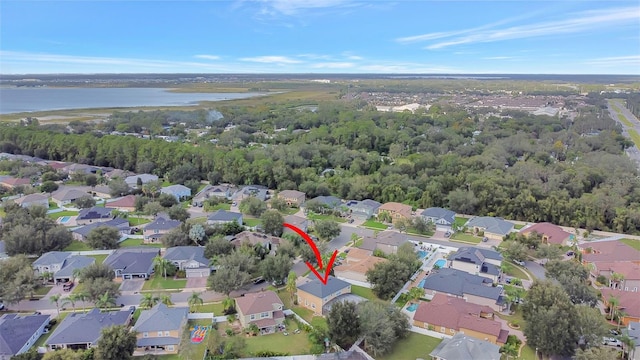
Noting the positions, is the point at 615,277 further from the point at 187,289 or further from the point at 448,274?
the point at 187,289

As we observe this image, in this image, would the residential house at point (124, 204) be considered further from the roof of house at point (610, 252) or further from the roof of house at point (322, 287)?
the roof of house at point (610, 252)

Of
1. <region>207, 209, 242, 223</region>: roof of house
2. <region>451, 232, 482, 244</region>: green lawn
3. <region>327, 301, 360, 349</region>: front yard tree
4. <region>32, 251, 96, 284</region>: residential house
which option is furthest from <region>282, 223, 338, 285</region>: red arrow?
<region>32, 251, 96, 284</region>: residential house

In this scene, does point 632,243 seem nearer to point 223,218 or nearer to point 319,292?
point 319,292

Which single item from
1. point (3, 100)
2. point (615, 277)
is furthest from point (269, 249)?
point (3, 100)

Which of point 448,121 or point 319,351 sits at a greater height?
point 448,121

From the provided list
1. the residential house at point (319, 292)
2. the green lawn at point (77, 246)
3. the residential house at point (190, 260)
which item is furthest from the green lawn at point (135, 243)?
Result: the residential house at point (319, 292)

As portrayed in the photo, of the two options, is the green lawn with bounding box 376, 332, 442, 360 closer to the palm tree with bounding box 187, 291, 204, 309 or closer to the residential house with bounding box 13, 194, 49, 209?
the palm tree with bounding box 187, 291, 204, 309
